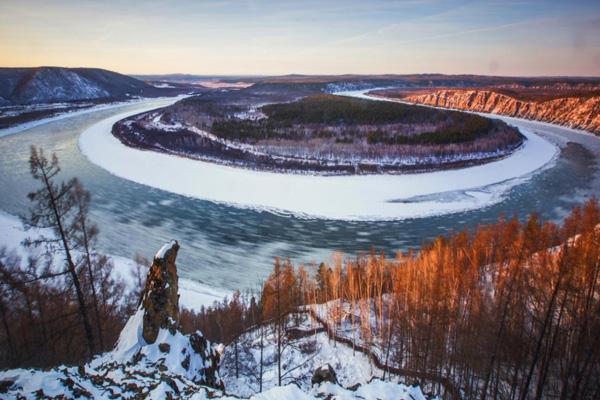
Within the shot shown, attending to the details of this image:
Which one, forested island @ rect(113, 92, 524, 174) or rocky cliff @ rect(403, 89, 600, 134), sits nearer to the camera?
forested island @ rect(113, 92, 524, 174)

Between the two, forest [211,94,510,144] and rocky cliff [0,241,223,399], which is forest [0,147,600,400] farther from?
forest [211,94,510,144]

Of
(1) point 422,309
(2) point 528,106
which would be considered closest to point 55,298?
(1) point 422,309

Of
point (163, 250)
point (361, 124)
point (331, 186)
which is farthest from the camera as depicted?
point (361, 124)

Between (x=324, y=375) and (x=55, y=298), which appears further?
(x=55, y=298)

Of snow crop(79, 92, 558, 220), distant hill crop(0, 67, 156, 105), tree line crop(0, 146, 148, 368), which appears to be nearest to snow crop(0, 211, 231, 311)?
tree line crop(0, 146, 148, 368)

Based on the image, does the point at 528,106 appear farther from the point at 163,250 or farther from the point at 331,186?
the point at 163,250

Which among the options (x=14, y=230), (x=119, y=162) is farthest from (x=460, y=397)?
(x=119, y=162)
